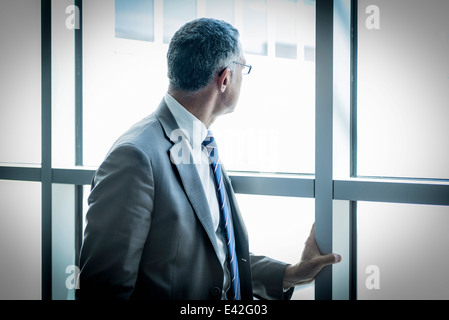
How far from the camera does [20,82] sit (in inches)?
72.1

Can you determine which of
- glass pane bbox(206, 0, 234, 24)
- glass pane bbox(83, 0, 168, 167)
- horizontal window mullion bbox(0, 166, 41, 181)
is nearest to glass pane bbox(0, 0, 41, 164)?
horizontal window mullion bbox(0, 166, 41, 181)

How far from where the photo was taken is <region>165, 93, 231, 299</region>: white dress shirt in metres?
1.10

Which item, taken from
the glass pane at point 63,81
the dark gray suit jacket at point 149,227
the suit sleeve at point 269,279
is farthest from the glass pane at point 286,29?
the glass pane at point 63,81

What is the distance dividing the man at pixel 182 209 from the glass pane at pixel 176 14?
504 millimetres

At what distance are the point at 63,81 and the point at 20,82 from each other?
1.05 feet

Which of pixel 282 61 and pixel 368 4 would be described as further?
pixel 282 61

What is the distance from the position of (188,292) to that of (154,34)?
3.84 feet

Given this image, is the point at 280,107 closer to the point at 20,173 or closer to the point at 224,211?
the point at 224,211

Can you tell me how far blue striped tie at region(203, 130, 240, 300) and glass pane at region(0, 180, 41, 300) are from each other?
1.14 m

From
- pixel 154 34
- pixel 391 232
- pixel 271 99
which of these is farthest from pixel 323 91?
pixel 154 34

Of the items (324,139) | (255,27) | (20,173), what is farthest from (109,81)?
(324,139)

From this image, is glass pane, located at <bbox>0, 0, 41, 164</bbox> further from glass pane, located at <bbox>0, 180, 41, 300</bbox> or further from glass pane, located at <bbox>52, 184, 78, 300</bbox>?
glass pane, located at <bbox>52, 184, 78, 300</bbox>
